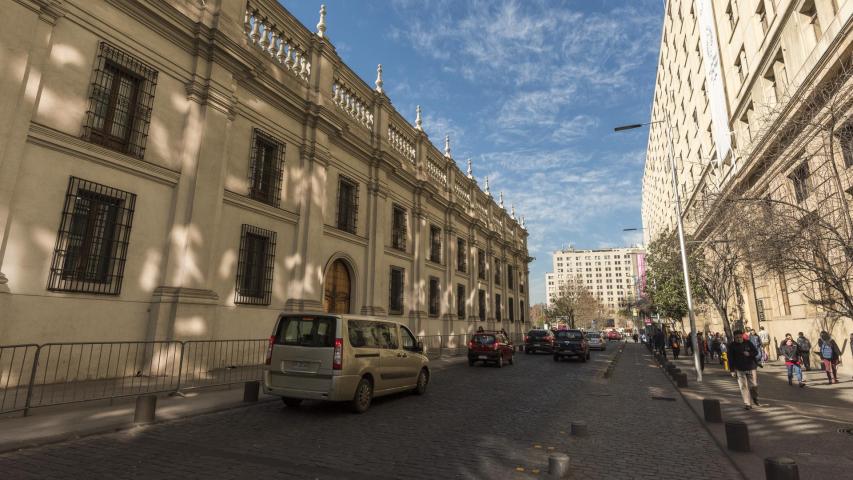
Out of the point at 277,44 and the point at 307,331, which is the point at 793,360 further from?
the point at 277,44

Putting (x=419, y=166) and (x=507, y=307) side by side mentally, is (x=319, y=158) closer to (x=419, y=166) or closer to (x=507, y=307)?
(x=419, y=166)

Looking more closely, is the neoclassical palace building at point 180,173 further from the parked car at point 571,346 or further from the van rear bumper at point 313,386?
the parked car at point 571,346

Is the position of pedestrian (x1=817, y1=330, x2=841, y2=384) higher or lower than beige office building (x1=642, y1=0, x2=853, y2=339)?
lower

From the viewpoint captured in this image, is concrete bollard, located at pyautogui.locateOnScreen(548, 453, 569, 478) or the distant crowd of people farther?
the distant crowd of people

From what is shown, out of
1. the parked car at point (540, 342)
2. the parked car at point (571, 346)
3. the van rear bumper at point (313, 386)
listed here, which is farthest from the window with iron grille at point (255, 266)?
the parked car at point (540, 342)

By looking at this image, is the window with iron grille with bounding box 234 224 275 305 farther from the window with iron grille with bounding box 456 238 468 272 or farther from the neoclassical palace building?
the window with iron grille with bounding box 456 238 468 272

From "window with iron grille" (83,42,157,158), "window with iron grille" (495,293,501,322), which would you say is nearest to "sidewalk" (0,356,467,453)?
"window with iron grille" (83,42,157,158)

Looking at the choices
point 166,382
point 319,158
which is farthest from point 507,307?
point 166,382

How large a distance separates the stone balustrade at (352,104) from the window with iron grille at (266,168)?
4.32 metres

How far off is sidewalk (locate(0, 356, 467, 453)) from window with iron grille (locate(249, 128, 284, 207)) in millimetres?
7227

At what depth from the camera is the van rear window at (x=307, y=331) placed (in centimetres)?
830

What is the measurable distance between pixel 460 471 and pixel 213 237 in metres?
10.3

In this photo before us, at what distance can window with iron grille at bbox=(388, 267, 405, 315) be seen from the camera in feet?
73.6

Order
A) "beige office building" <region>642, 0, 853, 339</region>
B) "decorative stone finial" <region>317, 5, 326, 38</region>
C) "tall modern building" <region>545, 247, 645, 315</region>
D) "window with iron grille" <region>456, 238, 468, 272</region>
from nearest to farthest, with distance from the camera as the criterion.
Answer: "beige office building" <region>642, 0, 853, 339</region> → "decorative stone finial" <region>317, 5, 326, 38</region> → "window with iron grille" <region>456, 238, 468, 272</region> → "tall modern building" <region>545, 247, 645, 315</region>
